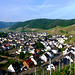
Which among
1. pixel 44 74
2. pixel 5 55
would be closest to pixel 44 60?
pixel 44 74

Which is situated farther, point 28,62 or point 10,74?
point 28,62

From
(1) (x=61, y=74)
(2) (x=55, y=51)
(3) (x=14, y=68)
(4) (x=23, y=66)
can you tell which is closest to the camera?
(1) (x=61, y=74)

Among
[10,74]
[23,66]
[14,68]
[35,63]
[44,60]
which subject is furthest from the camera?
[44,60]

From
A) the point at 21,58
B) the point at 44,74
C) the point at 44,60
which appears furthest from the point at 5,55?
the point at 44,74

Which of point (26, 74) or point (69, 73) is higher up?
point (69, 73)

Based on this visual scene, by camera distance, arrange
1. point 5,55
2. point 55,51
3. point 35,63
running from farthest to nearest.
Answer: point 55,51
point 5,55
point 35,63

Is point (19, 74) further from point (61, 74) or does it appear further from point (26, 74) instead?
point (61, 74)

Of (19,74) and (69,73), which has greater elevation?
(69,73)

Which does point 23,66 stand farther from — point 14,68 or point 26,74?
point 26,74

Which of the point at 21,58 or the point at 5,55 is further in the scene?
the point at 5,55
